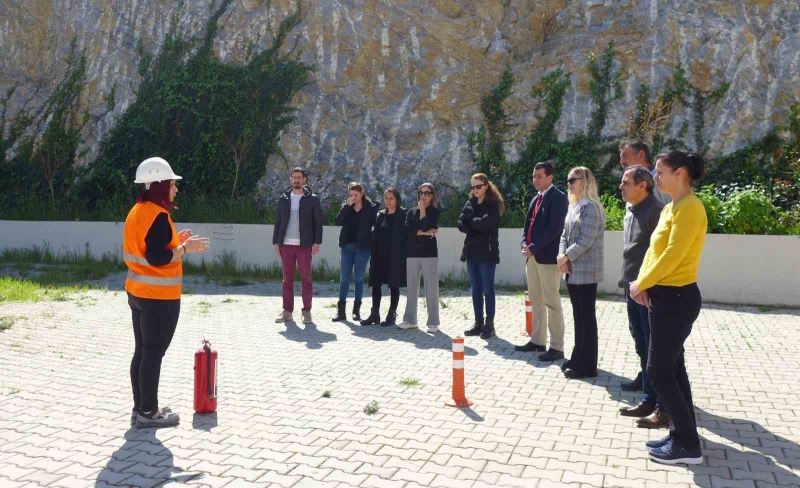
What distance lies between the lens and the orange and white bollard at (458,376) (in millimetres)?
5605

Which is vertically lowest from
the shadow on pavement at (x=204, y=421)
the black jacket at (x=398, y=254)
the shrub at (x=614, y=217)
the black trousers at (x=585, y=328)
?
the shadow on pavement at (x=204, y=421)

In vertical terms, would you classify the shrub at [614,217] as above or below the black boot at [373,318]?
above

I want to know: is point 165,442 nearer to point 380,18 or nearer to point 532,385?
point 532,385

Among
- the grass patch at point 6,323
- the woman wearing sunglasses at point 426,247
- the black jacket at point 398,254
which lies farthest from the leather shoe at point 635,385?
the grass patch at point 6,323

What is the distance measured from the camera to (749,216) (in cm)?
1191

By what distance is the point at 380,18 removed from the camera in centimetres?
2061


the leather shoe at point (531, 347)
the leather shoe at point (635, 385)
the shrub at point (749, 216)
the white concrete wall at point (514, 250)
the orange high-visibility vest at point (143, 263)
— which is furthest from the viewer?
the shrub at point (749, 216)

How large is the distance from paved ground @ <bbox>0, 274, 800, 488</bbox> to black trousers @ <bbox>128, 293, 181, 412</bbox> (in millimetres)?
298

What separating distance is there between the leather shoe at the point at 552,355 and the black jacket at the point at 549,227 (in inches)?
38.5

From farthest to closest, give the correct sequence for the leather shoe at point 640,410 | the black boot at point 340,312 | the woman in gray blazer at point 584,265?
the black boot at point 340,312 → the woman in gray blazer at point 584,265 → the leather shoe at point 640,410

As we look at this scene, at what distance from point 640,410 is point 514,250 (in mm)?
8451

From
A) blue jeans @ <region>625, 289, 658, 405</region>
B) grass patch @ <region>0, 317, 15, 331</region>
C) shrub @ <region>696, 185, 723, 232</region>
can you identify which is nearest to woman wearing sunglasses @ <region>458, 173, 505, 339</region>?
blue jeans @ <region>625, 289, 658, 405</region>

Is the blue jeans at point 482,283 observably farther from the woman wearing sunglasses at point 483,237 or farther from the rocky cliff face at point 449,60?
the rocky cliff face at point 449,60

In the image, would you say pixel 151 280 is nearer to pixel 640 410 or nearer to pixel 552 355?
pixel 640 410
